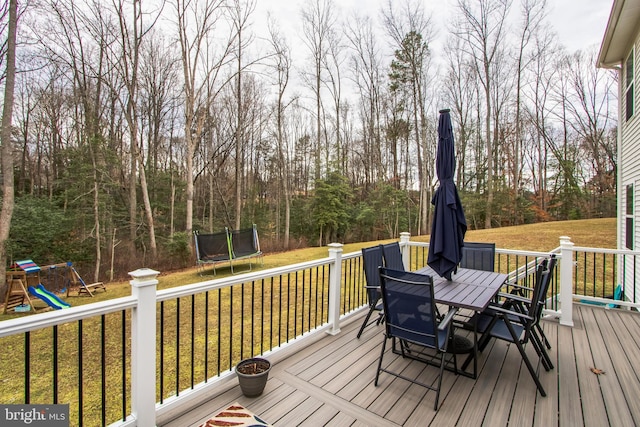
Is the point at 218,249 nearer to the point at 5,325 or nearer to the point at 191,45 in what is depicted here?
the point at 5,325

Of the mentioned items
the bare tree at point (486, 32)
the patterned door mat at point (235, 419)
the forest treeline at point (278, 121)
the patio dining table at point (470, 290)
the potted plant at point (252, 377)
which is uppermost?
the bare tree at point (486, 32)

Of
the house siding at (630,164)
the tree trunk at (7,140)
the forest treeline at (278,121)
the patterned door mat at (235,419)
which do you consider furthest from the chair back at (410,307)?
the tree trunk at (7,140)

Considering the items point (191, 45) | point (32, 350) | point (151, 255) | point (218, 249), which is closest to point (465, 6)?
point (191, 45)

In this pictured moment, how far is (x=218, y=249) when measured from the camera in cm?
877

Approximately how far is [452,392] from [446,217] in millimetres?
1622

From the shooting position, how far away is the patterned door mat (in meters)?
2.03

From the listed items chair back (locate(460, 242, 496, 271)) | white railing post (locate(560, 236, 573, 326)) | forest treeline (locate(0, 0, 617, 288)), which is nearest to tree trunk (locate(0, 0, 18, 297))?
forest treeline (locate(0, 0, 617, 288))

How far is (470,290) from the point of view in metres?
2.94

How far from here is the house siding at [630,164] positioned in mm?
5258

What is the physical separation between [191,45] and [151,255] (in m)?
8.37

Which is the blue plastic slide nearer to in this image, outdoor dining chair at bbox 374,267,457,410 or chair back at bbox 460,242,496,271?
outdoor dining chair at bbox 374,267,457,410

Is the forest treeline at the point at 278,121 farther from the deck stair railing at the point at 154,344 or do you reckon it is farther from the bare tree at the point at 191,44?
the deck stair railing at the point at 154,344

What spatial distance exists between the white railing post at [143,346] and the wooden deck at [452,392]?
0.98 feet

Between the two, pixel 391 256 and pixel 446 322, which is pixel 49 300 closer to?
pixel 391 256
